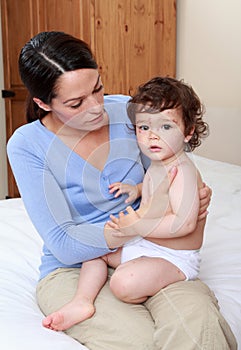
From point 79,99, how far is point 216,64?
169 centimetres

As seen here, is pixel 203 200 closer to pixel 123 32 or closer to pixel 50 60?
pixel 50 60

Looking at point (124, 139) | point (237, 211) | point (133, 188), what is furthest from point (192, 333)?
point (237, 211)

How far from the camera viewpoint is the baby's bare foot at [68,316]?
1.00 meters

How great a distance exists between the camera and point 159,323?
93 centimetres

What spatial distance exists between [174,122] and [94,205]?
0.27 metres

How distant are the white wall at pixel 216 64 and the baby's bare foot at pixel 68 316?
1.74 m

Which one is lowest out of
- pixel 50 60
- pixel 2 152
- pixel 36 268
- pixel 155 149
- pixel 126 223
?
pixel 2 152

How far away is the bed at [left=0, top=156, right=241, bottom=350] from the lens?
0.96m

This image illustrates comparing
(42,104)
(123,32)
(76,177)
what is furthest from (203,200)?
(123,32)

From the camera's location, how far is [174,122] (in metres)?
1.04

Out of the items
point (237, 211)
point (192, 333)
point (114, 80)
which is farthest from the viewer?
point (114, 80)

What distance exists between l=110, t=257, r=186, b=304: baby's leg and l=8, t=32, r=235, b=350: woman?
17 mm

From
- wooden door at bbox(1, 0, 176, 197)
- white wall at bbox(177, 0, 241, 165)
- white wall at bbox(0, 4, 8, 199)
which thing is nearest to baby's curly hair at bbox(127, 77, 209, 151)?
white wall at bbox(177, 0, 241, 165)

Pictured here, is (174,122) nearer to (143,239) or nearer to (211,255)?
(143,239)
